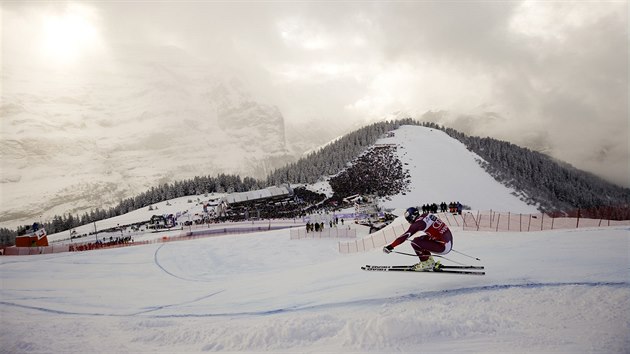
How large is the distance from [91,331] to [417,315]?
8.86 metres

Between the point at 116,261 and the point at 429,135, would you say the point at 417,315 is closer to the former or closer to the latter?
the point at 116,261

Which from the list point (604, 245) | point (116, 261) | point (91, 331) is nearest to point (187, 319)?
point (91, 331)

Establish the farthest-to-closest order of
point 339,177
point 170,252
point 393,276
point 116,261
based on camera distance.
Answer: point 339,177 < point 170,252 < point 116,261 < point 393,276

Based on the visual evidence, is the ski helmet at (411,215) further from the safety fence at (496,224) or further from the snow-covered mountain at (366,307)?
the safety fence at (496,224)

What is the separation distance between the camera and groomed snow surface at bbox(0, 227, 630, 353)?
23.2 feet

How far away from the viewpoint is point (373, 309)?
8.91m

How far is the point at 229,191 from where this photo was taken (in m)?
107

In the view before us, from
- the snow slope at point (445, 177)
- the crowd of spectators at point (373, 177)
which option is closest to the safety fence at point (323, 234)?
the snow slope at point (445, 177)

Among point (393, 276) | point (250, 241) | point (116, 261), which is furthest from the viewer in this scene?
point (250, 241)

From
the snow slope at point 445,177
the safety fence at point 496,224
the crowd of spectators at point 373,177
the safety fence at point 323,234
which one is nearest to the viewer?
the safety fence at point 496,224

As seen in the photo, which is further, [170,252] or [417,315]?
[170,252]

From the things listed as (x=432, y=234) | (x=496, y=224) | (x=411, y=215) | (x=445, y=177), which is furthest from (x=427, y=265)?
(x=445, y=177)

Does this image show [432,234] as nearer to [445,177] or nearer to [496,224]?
[496,224]

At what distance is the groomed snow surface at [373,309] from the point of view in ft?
23.2
